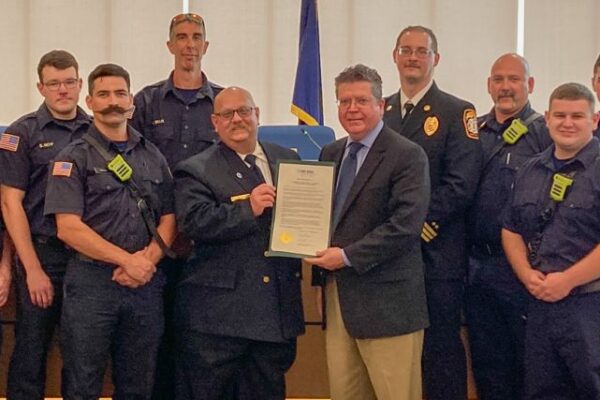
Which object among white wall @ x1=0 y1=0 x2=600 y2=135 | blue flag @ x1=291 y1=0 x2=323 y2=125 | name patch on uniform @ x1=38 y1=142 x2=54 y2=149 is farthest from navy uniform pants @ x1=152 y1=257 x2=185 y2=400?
white wall @ x1=0 y1=0 x2=600 y2=135

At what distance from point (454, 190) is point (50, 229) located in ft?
5.76

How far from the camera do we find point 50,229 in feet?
11.2

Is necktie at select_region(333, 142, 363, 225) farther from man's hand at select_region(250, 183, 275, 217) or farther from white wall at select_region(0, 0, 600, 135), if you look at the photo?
white wall at select_region(0, 0, 600, 135)

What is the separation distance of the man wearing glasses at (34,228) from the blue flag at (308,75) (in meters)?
Result: 2.24

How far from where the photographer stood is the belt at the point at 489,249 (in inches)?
142

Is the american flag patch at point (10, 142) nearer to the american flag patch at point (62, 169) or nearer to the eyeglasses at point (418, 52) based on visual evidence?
the american flag patch at point (62, 169)

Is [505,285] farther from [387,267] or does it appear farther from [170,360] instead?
[170,360]

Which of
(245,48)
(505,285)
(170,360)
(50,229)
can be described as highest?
(245,48)

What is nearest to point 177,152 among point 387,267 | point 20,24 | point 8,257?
point 8,257

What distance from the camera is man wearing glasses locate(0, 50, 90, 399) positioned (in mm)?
3365

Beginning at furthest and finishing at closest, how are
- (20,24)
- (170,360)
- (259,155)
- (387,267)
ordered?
(20,24), (170,360), (259,155), (387,267)

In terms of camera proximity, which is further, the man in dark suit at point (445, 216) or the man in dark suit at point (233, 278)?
the man in dark suit at point (445, 216)

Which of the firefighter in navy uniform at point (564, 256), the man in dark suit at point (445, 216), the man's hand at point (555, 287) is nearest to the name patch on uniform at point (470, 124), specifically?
the man in dark suit at point (445, 216)

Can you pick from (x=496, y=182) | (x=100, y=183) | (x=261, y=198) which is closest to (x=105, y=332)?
(x=100, y=183)
